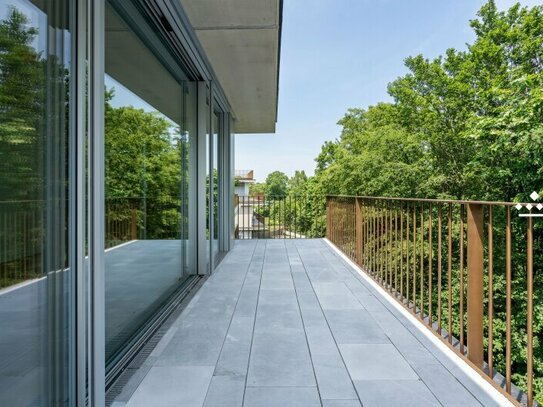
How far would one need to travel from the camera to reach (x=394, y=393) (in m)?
1.61

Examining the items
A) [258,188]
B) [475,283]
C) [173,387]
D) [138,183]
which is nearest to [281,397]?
[173,387]

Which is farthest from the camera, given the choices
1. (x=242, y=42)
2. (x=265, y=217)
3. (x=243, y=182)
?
(x=243, y=182)

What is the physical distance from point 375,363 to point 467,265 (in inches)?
28.5

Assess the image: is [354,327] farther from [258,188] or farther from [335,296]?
[258,188]

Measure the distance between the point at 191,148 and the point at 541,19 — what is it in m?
14.0

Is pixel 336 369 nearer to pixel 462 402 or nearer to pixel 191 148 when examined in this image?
pixel 462 402

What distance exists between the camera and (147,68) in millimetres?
2395

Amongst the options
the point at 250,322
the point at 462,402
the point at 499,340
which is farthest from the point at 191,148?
the point at 499,340

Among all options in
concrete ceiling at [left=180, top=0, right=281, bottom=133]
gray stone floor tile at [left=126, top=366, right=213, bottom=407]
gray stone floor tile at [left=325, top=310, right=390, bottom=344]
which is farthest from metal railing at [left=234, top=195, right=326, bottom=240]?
gray stone floor tile at [left=126, top=366, right=213, bottom=407]

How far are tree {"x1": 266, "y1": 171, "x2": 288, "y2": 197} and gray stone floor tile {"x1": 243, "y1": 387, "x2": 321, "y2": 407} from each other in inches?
1332

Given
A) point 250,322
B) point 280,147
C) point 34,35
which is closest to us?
point 34,35

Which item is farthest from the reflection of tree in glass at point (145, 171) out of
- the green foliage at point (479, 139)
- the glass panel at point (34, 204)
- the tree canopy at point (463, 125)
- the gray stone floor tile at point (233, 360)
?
the tree canopy at point (463, 125)

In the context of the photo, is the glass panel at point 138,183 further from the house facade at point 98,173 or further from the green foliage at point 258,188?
the green foliage at point 258,188

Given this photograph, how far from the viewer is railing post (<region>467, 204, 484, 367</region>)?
183 centimetres
